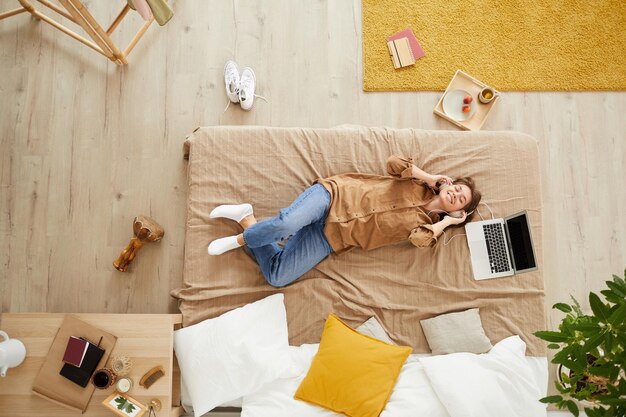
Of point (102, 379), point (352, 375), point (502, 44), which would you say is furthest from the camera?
point (502, 44)

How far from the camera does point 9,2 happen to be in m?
2.79

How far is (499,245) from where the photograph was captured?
2.37 m

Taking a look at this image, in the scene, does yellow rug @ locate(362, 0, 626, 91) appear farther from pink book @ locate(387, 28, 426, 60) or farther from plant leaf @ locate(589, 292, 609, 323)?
plant leaf @ locate(589, 292, 609, 323)

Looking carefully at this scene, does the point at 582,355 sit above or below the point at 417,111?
below

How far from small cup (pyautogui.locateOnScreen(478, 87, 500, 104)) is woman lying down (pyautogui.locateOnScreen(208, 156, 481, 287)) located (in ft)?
2.09

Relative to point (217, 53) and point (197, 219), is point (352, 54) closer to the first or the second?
point (217, 53)

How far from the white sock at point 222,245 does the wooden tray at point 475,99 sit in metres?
1.47

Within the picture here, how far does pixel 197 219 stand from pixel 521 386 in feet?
5.62

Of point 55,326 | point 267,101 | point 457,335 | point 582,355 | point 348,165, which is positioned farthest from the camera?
point 267,101

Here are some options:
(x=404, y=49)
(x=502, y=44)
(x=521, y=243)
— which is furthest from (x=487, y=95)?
(x=521, y=243)

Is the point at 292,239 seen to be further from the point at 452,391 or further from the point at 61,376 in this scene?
the point at 61,376

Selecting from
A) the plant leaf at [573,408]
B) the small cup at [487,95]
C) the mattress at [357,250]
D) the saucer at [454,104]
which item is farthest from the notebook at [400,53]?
the plant leaf at [573,408]

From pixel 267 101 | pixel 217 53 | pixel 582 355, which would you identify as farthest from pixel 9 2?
pixel 582 355

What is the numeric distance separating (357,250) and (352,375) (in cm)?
62
